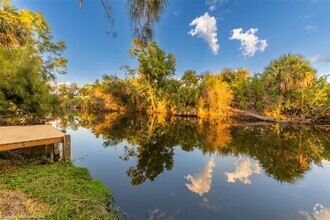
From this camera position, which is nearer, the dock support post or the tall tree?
the tall tree

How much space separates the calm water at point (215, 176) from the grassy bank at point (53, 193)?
705mm

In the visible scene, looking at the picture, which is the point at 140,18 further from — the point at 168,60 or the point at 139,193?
the point at 168,60

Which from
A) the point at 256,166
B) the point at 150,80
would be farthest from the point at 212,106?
the point at 256,166

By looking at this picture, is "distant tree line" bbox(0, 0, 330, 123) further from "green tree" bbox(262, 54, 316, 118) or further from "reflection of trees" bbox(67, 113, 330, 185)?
"reflection of trees" bbox(67, 113, 330, 185)

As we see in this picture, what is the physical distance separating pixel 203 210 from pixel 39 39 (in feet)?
44.1

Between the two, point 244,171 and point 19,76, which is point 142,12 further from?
point 19,76

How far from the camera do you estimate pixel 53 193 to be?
3.06 m

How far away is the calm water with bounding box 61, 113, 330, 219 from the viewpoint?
359cm

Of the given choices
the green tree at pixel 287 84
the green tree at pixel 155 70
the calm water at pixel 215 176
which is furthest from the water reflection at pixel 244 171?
the green tree at pixel 155 70

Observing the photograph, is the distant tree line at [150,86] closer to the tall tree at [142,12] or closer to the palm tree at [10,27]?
the palm tree at [10,27]

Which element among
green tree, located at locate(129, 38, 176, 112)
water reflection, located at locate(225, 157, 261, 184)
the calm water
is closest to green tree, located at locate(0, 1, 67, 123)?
the calm water

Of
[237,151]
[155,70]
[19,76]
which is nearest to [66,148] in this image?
[19,76]

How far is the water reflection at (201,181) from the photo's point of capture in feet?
14.6

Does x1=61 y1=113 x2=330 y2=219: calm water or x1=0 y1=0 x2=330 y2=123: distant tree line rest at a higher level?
x1=0 y1=0 x2=330 y2=123: distant tree line
